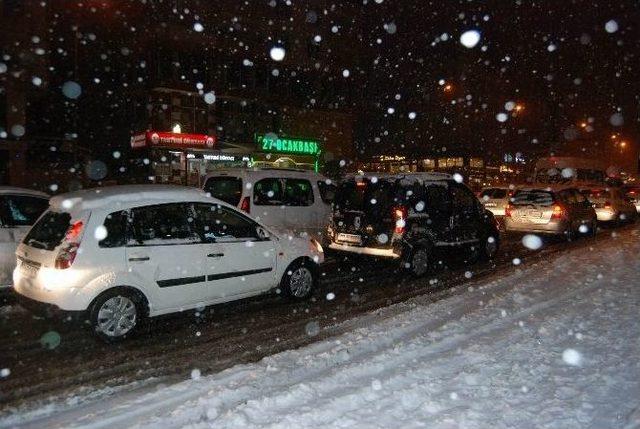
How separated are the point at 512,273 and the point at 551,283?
1.08 m

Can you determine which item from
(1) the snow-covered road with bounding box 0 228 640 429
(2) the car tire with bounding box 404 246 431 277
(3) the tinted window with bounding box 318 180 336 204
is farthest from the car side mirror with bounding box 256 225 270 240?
(3) the tinted window with bounding box 318 180 336 204

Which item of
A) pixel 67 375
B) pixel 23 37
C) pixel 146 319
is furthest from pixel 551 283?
pixel 23 37

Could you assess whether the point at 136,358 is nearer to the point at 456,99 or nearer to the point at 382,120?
the point at 382,120

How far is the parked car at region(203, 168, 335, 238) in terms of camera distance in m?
9.83

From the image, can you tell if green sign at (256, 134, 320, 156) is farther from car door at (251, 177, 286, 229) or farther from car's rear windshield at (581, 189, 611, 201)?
car door at (251, 177, 286, 229)

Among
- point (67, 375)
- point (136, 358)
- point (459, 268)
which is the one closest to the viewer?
point (67, 375)

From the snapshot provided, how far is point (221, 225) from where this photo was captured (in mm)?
6824

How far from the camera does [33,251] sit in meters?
5.90

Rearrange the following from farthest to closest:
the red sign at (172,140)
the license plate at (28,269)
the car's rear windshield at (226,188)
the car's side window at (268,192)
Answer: the red sign at (172,140) < the car's side window at (268,192) < the car's rear windshield at (226,188) < the license plate at (28,269)

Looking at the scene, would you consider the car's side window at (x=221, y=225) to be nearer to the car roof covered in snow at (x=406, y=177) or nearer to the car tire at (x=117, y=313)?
the car tire at (x=117, y=313)

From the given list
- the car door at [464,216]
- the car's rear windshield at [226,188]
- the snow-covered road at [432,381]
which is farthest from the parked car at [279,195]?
the snow-covered road at [432,381]

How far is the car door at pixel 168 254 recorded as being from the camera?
589 centimetres

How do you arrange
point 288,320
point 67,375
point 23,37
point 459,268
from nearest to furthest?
1. point 67,375
2. point 288,320
3. point 459,268
4. point 23,37

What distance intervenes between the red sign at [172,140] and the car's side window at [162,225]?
54.6 feet
